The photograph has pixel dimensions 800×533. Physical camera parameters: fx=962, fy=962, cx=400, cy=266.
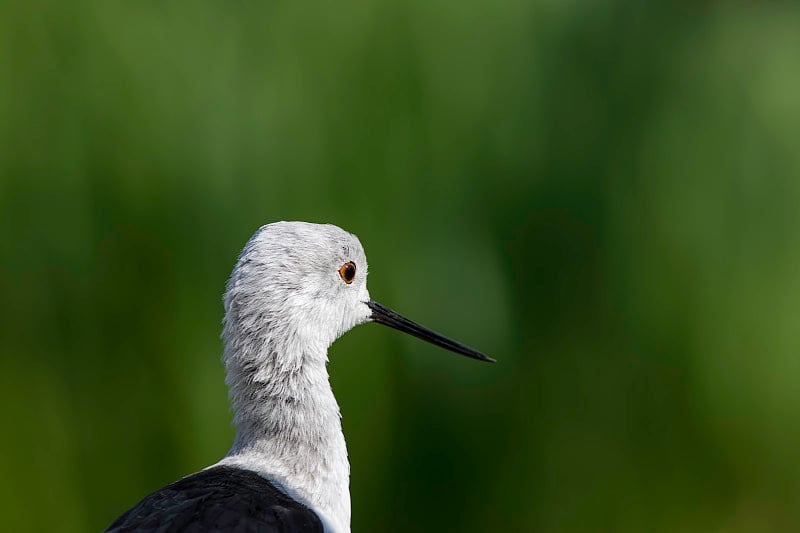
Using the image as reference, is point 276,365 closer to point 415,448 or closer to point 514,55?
point 415,448

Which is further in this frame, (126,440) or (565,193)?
(565,193)

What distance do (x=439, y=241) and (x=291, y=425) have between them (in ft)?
2.65

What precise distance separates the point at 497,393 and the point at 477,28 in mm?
822

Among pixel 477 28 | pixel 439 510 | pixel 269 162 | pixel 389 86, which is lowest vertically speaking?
pixel 439 510

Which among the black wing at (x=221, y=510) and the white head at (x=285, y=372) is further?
the white head at (x=285, y=372)

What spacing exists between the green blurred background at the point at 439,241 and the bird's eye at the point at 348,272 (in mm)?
501

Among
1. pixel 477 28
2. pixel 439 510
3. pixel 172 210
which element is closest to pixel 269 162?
pixel 172 210

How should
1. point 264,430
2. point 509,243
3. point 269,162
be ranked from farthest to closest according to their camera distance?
point 509,243 → point 269,162 → point 264,430

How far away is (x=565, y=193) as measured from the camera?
2.20 metres

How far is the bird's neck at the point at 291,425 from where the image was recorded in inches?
54.9

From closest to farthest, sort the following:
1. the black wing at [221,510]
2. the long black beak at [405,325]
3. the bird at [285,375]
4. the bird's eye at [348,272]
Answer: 1. the black wing at [221,510]
2. the bird at [285,375]
3. the bird's eye at [348,272]
4. the long black beak at [405,325]

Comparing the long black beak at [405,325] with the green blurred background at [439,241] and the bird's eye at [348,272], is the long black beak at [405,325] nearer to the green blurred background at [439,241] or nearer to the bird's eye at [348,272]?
the bird's eye at [348,272]

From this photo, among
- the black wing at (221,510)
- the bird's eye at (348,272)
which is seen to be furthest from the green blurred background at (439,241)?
the black wing at (221,510)

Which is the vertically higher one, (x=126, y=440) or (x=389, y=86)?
(x=389, y=86)
